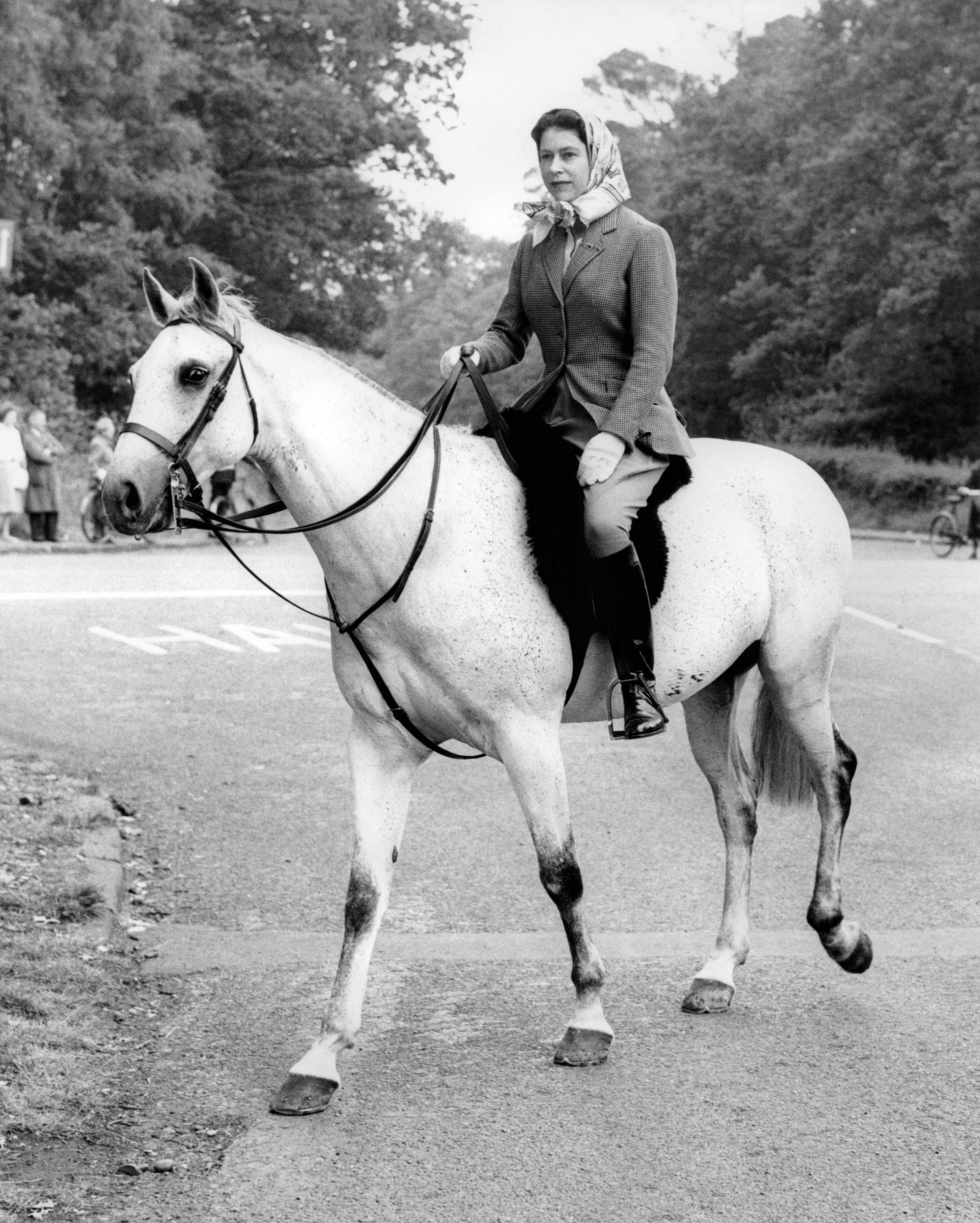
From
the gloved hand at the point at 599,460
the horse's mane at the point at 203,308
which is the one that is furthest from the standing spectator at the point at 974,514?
the horse's mane at the point at 203,308

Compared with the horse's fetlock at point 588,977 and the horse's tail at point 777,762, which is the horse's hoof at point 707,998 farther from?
the horse's tail at point 777,762

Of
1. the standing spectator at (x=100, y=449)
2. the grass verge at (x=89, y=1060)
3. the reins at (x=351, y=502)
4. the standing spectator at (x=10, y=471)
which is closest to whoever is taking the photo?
the grass verge at (x=89, y=1060)

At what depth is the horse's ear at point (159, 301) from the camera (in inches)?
189

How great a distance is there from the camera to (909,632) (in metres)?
17.8

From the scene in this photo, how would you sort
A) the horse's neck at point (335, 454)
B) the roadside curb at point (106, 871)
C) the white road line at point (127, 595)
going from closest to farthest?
the horse's neck at point (335, 454)
the roadside curb at point (106, 871)
the white road line at point (127, 595)

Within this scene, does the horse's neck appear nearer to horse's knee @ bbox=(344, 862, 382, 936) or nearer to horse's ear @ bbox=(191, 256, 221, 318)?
horse's ear @ bbox=(191, 256, 221, 318)

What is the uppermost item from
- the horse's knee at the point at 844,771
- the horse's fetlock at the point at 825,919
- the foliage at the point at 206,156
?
the foliage at the point at 206,156

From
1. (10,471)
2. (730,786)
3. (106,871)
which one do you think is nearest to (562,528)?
(730,786)

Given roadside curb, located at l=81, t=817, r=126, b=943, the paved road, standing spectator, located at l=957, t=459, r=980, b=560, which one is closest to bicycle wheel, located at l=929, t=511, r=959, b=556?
standing spectator, located at l=957, t=459, r=980, b=560

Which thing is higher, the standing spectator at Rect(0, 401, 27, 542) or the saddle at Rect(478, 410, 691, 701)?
the saddle at Rect(478, 410, 691, 701)

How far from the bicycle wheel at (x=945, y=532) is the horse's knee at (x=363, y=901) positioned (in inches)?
→ 1128

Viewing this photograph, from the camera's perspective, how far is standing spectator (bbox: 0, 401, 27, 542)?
25875 millimetres

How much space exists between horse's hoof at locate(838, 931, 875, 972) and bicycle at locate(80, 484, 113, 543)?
22.5 metres

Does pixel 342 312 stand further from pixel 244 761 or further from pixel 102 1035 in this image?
pixel 102 1035
